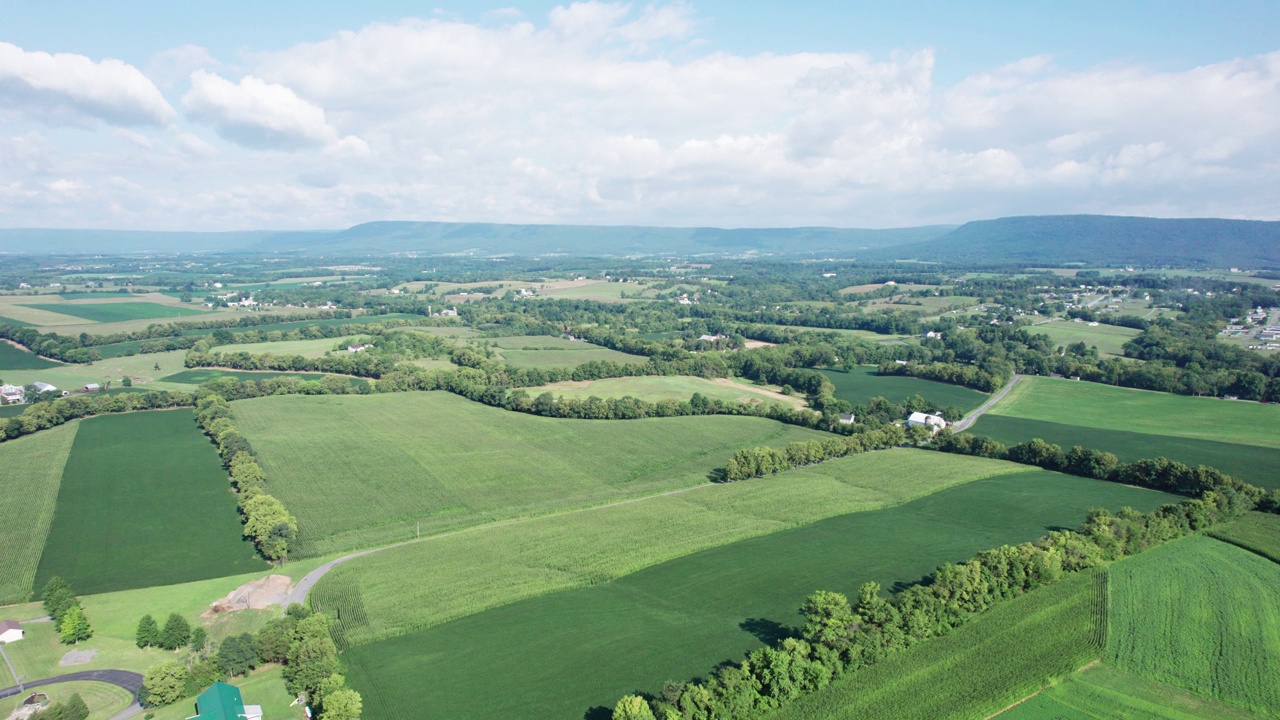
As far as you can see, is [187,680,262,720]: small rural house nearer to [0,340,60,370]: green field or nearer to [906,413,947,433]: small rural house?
[906,413,947,433]: small rural house

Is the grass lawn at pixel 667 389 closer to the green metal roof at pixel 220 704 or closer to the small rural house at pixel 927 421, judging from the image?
the small rural house at pixel 927 421

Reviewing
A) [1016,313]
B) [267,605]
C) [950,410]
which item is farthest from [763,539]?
[1016,313]

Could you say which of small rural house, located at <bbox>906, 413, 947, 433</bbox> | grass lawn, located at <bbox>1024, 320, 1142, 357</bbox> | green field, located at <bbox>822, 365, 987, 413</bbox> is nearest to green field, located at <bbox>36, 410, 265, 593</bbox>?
small rural house, located at <bbox>906, 413, 947, 433</bbox>

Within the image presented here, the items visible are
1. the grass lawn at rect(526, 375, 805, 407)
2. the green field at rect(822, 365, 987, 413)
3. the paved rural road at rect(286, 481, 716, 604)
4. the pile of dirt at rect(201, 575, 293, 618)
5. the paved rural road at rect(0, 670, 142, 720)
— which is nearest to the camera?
the paved rural road at rect(0, 670, 142, 720)

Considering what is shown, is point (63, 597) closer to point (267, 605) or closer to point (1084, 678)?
point (267, 605)

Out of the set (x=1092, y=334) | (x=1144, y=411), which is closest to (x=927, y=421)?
(x=1144, y=411)

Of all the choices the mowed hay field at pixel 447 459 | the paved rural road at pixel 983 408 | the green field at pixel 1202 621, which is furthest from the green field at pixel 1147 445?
the mowed hay field at pixel 447 459

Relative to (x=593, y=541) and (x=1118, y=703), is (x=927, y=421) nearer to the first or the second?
(x=593, y=541)
